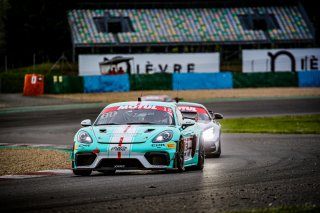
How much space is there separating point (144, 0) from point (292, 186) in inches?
2377

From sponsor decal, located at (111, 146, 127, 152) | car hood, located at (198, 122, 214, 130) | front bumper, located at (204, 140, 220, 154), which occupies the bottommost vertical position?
front bumper, located at (204, 140, 220, 154)

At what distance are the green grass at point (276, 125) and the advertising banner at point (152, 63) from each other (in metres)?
23.3

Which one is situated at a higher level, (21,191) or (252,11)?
(252,11)

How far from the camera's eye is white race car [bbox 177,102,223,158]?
59.1 ft

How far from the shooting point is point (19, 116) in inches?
1405

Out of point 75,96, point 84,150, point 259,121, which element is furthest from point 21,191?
point 75,96

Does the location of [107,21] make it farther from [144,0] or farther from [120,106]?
[120,106]

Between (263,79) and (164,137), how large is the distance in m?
42.2

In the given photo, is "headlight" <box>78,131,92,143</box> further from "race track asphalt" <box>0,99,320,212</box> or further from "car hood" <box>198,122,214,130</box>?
"car hood" <box>198,122,214,130</box>

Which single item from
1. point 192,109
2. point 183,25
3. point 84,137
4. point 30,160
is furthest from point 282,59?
point 84,137

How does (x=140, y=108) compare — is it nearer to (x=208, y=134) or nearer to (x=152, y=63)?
(x=208, y=134)

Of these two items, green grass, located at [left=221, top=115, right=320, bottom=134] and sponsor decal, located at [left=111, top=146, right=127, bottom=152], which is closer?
sponsor decal, located at [left=111, top=146, right=127, bottom=152]

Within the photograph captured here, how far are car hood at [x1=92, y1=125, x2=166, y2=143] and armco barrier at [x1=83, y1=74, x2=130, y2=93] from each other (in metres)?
36.3

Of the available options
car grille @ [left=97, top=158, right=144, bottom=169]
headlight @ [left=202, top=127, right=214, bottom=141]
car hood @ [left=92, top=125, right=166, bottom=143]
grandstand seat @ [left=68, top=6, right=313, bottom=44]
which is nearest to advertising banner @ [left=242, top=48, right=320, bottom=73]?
grandstand seat @ [left=68, top=6, right=313, bottom=44]
